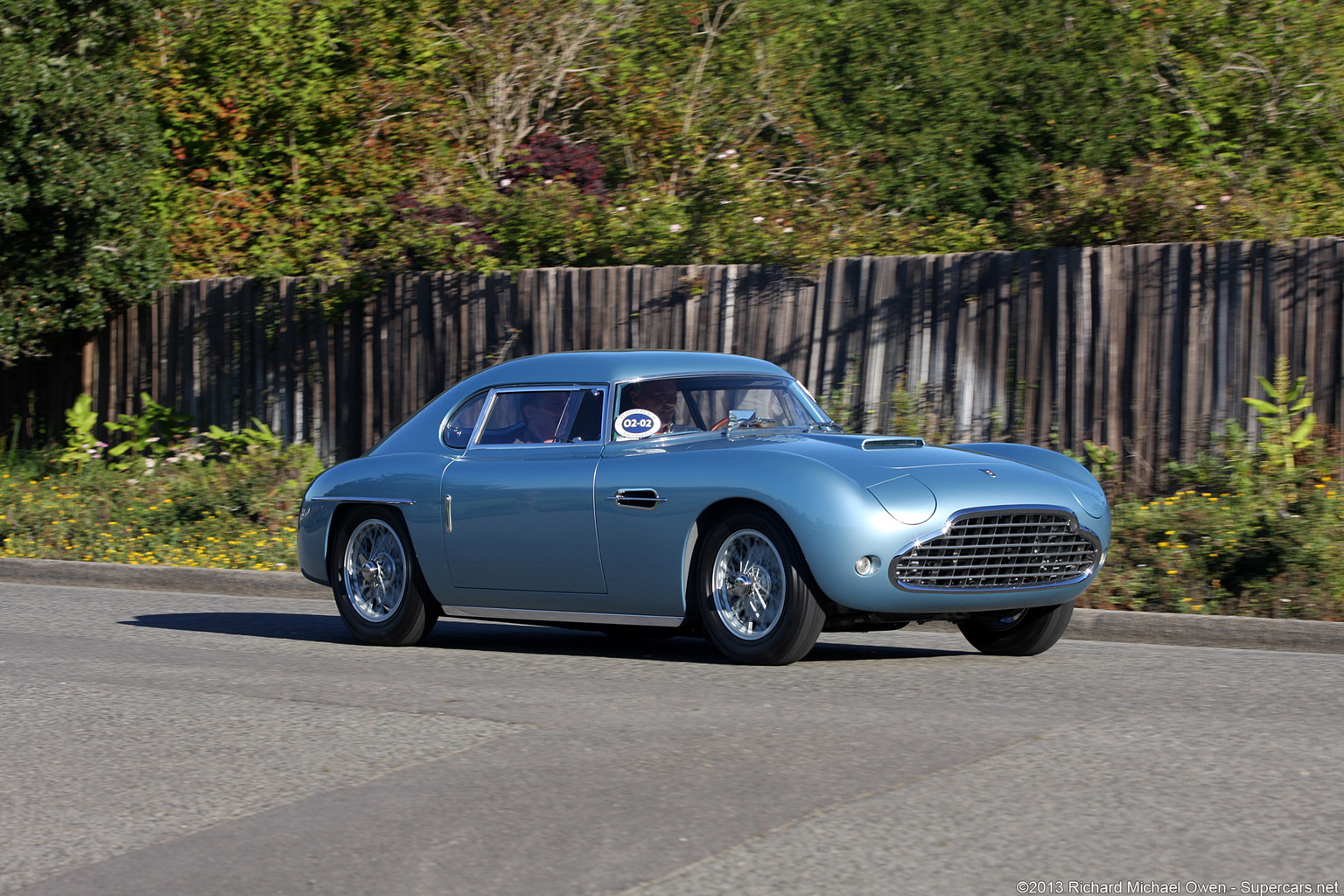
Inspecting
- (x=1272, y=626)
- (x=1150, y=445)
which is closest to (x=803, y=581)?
(x=1272, y=626)

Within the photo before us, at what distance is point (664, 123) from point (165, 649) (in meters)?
13.4

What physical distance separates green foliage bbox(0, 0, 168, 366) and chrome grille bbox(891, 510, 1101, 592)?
1309 centimetres

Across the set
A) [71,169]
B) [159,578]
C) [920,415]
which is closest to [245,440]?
[71,169]

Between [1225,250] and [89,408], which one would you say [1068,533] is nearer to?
[1225,250]

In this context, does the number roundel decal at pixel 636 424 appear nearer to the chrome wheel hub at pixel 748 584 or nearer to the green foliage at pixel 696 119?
the chrome wheel hub at pixel 748 584

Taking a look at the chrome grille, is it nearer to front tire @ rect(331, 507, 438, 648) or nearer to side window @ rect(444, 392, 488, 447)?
side window @ rect(444, 392, 488, 447)

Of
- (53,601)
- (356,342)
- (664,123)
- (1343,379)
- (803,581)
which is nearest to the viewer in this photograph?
(803,581)

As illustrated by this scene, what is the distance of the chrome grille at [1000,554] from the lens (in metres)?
7.27

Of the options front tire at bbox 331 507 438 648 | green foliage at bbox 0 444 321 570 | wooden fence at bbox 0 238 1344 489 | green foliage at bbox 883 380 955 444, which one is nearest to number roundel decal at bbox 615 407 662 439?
front tire at bbox 331 507 438 648

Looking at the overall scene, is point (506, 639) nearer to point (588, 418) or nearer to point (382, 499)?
point (382, 499)

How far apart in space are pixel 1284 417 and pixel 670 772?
712 cm

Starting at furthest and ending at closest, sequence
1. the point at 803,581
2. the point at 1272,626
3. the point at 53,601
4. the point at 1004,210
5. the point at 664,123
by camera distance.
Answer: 1. the point at 664,123
2. the point at 1004,210
3. the point at 53,601
4. the point at 1272,626
5. the point at 803,581

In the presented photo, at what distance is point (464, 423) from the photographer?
920cm

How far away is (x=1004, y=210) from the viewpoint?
1906cm
